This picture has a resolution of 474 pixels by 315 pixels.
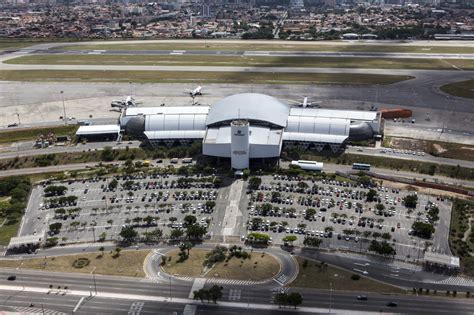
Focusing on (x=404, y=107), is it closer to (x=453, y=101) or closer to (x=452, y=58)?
(x=453, y=101)

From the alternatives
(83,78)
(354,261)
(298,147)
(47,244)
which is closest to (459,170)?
(298,147)

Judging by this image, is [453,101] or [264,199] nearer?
[264,199]

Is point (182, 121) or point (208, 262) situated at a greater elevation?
point (182, 121)

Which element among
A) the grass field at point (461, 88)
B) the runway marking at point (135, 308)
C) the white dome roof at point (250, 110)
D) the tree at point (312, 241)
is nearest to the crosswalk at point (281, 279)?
the tree at point (312, 241)

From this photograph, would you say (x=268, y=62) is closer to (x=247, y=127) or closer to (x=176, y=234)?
(x=247, y=127)

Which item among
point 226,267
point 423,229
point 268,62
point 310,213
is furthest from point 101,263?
point 268,62

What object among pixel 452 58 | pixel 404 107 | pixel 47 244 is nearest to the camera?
pixel 47 244

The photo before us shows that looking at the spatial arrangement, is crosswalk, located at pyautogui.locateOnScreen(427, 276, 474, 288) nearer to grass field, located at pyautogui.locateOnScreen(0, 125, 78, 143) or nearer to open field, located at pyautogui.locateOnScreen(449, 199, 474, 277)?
open field, located at pyautogui.locateOnScreen(449, 199, 474, 277)

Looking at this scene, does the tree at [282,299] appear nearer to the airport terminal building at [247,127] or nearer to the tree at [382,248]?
the tree at [382,248]
